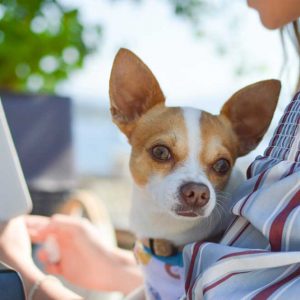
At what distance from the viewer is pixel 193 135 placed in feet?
3.94

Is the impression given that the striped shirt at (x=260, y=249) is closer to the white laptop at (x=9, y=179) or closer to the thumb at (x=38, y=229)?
the white laptop at (x=9, y=179)

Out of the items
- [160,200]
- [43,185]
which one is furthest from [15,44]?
[160,200]

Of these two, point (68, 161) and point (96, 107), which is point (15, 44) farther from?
point (96, 107)

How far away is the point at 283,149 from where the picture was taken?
892 millimetres

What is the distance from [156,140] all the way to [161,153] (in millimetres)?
34

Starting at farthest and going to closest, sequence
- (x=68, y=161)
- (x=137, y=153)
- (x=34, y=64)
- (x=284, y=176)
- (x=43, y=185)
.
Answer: (x=34, y=64)
(x=68, y=161)
(x=43, y=185)
(x=137, y=153)
(x=284, y=176)

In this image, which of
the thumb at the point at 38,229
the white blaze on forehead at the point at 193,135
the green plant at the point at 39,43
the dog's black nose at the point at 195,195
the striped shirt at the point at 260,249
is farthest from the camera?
the green plant at the point at 39,43

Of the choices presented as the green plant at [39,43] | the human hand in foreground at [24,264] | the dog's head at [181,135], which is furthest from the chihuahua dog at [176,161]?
the green plant at [39,43]

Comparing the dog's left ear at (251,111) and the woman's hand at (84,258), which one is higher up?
the dog's left ear at (251,111)

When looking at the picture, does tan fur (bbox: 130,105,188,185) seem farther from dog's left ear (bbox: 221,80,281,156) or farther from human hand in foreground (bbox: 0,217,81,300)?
human hand in foreground (bbox: 0,217,81,300)

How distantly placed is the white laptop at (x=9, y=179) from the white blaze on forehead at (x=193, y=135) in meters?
0.42

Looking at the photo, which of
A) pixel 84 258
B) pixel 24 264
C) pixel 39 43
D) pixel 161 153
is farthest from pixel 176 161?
pixel 39 43

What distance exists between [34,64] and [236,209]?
2812 millimetres

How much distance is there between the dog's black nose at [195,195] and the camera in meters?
1.07
